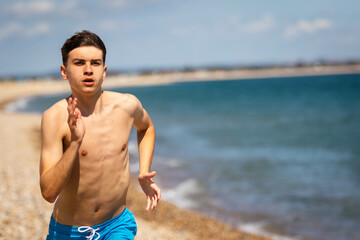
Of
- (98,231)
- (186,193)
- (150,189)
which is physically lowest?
(186,193)

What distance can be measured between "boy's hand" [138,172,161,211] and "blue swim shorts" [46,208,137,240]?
0.67 feet

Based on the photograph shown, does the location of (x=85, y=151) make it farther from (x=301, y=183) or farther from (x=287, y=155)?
(x=287, y=155)

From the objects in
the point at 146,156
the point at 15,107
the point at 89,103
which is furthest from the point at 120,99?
the point at 15,107

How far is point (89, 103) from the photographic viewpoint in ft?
8.88

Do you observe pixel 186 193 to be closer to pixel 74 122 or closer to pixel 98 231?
pixel 98 231

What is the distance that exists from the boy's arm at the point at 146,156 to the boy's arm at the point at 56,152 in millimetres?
687

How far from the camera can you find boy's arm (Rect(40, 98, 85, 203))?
232 centimetres

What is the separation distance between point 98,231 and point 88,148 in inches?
23.7

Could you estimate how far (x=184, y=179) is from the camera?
12.4 m

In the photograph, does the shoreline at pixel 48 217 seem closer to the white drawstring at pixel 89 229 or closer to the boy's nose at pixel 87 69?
the white drawstring at pixel 89 229

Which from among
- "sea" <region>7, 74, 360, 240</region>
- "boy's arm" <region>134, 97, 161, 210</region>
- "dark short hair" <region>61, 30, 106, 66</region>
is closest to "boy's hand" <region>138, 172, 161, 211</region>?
"boy's arm" <region>134, 97, 161, 210</region>

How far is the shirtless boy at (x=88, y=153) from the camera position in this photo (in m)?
2.43

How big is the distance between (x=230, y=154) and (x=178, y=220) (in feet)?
32.6

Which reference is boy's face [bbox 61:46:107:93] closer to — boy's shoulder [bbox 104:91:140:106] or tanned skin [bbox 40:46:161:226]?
tanned skin [bbox 40:46:161:226]
